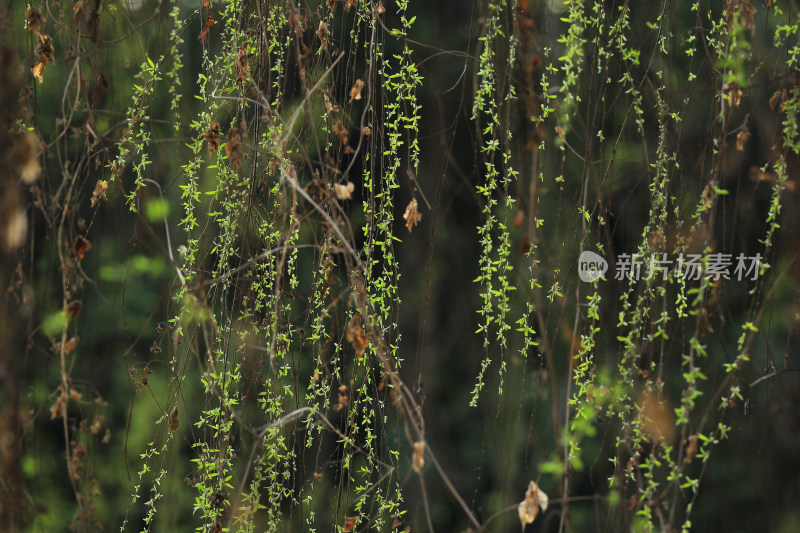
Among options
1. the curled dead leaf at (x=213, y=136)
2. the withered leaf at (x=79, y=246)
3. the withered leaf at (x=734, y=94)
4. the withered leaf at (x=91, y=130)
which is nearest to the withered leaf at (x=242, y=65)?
the curled dead leaf at (x=213, y=136)

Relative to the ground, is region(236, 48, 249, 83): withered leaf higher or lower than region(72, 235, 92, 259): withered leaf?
higher

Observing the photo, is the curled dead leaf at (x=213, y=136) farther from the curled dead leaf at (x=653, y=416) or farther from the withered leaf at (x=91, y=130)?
the curled dead leaf at (x=653, y=416)

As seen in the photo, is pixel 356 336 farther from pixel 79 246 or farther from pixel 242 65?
pixel 242 65

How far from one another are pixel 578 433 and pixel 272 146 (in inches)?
25.2

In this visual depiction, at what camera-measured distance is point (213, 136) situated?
131cm

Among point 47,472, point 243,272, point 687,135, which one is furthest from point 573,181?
point 47,472

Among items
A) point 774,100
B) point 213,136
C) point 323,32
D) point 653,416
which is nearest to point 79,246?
point 213,136

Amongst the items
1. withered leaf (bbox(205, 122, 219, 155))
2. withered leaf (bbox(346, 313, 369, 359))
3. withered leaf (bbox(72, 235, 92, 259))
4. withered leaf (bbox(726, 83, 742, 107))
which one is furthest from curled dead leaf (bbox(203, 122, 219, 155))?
withered leaf (bbox(726, 83, 742, 107))

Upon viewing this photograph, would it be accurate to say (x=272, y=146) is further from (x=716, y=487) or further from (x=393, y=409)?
(x=716, y=487)

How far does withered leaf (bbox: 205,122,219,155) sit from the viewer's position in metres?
1.31

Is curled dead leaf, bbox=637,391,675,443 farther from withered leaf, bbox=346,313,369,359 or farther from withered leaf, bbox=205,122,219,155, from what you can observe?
withered leaf, bbox=205,122,219,155

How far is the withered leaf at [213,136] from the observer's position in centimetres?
131

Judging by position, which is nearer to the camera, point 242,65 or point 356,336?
point 356,336

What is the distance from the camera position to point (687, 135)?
2.43m
